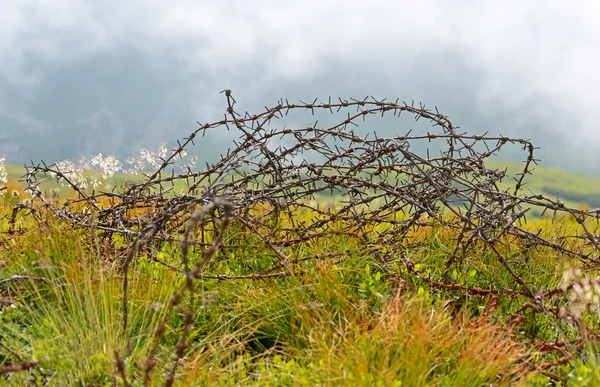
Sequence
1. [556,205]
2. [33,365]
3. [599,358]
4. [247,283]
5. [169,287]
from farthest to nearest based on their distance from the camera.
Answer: [556,205] < [247,283] < [169,287] < [599,358] < [33,365]

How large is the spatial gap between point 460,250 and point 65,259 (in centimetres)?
286

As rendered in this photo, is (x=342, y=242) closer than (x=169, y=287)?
No

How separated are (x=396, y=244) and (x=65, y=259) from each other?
7.57ft

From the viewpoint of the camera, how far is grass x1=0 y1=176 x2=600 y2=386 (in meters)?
2.87

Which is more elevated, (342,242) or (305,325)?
(342,242)

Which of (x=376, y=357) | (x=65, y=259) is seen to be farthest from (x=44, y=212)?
(x=376, y=357)

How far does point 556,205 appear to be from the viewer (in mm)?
4516

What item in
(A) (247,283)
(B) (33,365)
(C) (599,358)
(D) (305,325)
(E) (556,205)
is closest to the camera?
(B) (33,365)

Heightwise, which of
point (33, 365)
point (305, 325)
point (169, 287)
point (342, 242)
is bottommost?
point (33, 365)

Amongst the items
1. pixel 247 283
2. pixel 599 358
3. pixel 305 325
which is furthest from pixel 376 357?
pixel 247 283

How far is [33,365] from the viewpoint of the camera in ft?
9.20

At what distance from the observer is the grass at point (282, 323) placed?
9.40 feet

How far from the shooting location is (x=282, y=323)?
364cm

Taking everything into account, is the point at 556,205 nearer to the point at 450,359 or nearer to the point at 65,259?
the point at 450,359
